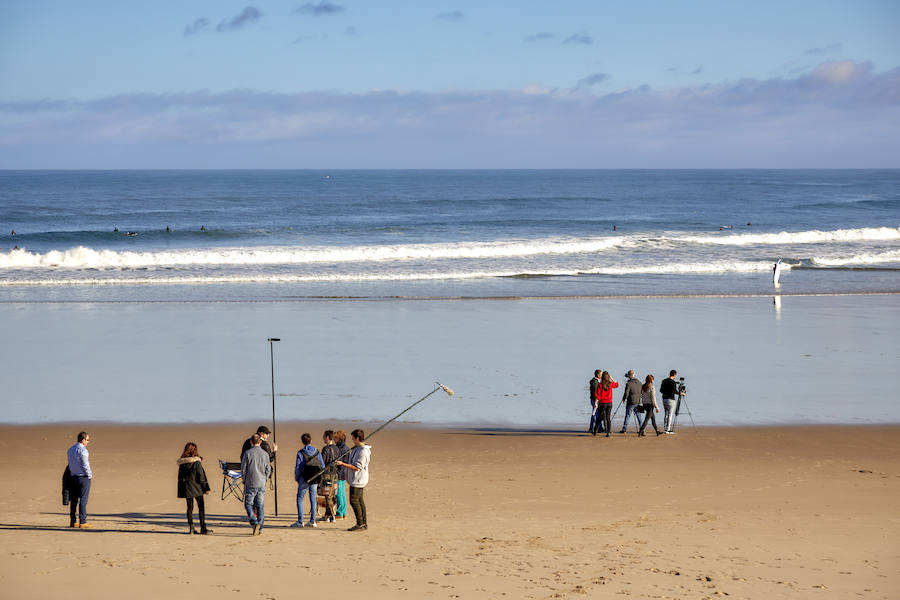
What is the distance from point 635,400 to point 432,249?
107ft

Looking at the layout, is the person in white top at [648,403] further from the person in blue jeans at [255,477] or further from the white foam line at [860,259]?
the white foam line at [860,259]

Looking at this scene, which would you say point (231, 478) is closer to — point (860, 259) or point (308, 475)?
point (308, 475)

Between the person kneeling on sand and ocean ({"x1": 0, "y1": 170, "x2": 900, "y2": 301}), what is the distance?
20760mm

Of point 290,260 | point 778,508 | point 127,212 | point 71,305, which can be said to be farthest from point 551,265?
point 127,212

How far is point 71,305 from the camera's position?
1150 inches

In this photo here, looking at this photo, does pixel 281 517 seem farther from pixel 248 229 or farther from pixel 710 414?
pixel 248 229

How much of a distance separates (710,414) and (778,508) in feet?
16.2

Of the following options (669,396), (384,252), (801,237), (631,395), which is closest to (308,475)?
(631,395)

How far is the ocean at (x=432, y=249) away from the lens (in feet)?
113

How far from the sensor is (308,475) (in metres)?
11.0

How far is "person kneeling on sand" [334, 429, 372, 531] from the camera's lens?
10.7m

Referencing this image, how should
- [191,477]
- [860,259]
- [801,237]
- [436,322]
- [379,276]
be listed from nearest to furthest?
[191,477] → [436,322] → [379,276] → [860,259] → [801,237]

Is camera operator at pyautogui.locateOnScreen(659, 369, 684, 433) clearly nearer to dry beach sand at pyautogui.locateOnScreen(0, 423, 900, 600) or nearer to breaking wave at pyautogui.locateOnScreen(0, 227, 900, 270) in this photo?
dry beach sand at pyautogui.locateOnScreen(0, 423, 900, 600)

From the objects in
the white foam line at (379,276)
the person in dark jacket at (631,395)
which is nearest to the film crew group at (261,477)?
the person in dark jacket at (631,395)
